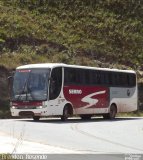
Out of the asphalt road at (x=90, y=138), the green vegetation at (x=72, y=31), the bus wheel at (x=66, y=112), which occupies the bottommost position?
the asphalt road at (x=90, y=138)

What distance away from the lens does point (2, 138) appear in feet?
60.5

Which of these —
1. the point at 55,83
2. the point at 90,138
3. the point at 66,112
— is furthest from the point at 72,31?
the point at 90,138

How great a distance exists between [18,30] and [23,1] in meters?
8.00

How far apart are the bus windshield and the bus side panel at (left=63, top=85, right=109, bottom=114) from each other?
4.78ft

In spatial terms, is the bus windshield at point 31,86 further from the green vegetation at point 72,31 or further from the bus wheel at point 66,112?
the green vegetation at point 72,31

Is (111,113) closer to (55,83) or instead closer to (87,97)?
(87,97)

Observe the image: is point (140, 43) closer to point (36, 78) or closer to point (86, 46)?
point (86, 46)

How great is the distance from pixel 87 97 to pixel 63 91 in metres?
2.81

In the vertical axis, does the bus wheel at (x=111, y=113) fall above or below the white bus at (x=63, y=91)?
below

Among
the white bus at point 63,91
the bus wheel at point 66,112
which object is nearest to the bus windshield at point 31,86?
the white bus at point 63,91

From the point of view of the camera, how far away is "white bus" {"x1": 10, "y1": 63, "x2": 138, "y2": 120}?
28891 millimetres

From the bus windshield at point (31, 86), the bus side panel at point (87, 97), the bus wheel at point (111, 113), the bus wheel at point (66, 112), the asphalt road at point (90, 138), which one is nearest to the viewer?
the asphalt road at point (90, 138)

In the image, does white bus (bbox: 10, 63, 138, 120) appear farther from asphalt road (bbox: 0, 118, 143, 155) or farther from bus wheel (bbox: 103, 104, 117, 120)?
asphalt road (bbox: 0, 118, 143, 155)

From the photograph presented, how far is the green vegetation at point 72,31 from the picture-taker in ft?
156
